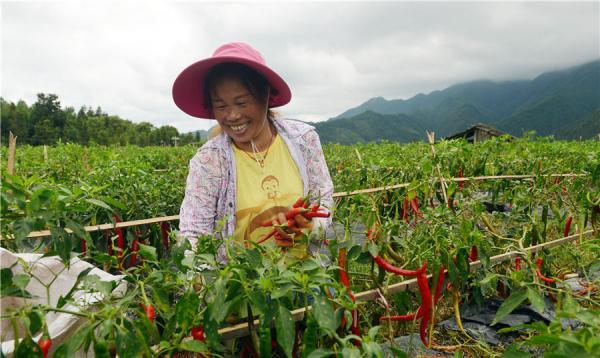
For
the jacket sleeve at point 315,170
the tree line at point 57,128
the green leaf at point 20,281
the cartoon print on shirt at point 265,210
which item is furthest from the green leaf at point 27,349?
the tree line at point 57,128

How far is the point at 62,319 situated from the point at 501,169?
4992 millimetres

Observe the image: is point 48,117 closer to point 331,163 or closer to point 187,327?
point 331,163

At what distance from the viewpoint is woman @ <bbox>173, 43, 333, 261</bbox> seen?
5.60 feet

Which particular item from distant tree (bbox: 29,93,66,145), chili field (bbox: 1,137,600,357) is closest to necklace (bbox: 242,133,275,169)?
chili field (bbox: 1,137,600,357)

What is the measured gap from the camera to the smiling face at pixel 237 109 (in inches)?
67.0

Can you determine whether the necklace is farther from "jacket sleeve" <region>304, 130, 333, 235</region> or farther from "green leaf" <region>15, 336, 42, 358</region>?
"green leaf" <region>15, 336, 42, 358</region>

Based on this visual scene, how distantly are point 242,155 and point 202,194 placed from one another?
268 mm

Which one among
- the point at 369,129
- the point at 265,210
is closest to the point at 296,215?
the point at 265,210

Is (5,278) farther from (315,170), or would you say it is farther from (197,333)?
(315,170)

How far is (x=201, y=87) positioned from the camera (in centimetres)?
185

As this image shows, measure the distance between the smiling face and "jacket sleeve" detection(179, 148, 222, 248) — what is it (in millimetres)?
152

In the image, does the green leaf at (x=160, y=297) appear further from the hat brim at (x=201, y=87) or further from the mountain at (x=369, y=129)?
the mountain at (x=369, y=129)

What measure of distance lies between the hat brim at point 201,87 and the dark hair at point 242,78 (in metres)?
0.02

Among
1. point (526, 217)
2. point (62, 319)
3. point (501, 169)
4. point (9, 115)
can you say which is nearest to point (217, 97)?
point (62, 319)
